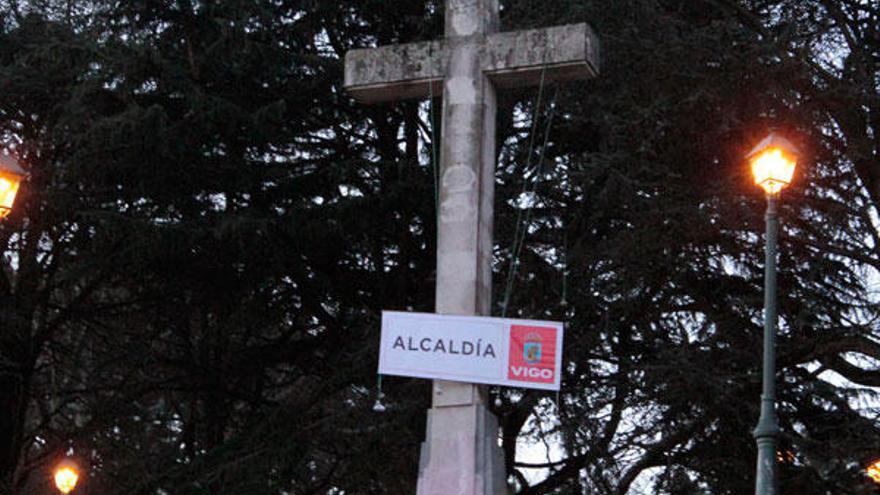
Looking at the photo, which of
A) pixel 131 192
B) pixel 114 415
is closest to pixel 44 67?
pixel 131 192

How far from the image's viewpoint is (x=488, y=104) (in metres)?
10.8

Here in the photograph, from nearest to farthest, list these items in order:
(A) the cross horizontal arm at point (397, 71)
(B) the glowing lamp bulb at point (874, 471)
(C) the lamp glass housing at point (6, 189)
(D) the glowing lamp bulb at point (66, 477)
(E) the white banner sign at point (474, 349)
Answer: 1. (E) the white banner sign at point (474, 349)
2. (A) the cross horizontal arm at point (397, 71)
3. (C) the lamp glass housing at point (6, 189)
4. (B) the glowing lamp bulb at point (874, 471)
5. (D) the glowing lamp bulb at point (66, 477)

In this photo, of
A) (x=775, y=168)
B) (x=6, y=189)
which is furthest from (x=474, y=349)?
(x=6, y=189)

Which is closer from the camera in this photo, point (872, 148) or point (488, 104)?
point (488, 104)

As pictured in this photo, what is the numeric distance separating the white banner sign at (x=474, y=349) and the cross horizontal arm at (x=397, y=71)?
2159 mm

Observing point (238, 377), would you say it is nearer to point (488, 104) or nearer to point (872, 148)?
point (872, 148)

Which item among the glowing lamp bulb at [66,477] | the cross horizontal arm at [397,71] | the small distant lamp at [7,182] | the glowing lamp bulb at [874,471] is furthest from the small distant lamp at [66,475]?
the cross horizontal arm at [397,71]

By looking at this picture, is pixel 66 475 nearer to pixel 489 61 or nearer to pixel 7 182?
pixel 7 182

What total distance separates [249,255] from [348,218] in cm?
149

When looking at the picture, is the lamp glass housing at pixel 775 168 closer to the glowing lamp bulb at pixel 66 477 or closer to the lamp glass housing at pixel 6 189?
the lamp glass housing at pixel 6 189

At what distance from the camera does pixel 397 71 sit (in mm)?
11195

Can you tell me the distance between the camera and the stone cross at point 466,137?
9.85 m

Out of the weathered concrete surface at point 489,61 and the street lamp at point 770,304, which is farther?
the street lamp at point 770,304

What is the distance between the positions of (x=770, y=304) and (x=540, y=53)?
3.45m
